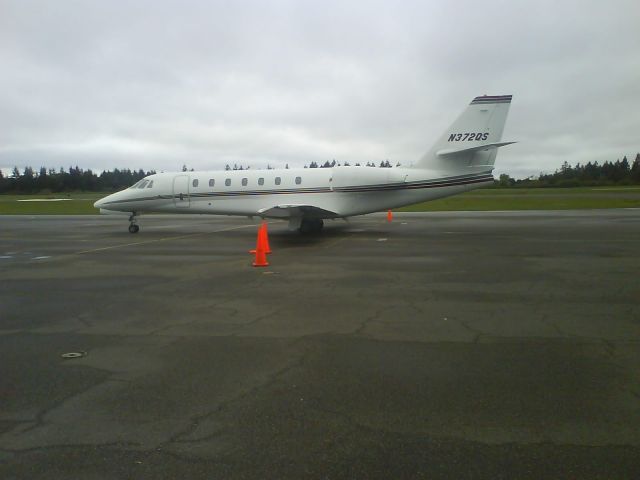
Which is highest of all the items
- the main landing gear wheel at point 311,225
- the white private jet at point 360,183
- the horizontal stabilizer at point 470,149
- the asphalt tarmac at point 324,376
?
the horizontal stabilizer at point 470,149

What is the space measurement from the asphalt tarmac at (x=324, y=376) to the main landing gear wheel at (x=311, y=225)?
400 inches

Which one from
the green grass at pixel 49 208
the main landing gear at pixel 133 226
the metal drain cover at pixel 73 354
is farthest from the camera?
the green grass at pixel 49 208

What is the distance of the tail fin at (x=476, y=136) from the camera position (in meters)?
18.8

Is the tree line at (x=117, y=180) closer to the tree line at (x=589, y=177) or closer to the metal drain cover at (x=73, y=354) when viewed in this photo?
the tree line at (x=589, y=177)

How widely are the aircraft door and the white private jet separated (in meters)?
0.12

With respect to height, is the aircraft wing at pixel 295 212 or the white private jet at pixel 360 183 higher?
the white private jet at pixel 360 183

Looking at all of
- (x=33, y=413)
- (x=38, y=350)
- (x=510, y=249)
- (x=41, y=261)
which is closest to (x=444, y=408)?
(x=33, y=413)

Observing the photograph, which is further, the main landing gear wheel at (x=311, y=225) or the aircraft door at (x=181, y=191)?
the aircraft door at (x=181, y=191)

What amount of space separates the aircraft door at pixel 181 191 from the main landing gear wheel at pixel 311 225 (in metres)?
5.53

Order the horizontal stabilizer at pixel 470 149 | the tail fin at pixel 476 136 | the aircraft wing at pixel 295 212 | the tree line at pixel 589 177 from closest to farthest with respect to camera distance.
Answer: the aircraft wing at pixel 295 212 < the horizontal stabilizer at pixel 470 149 < the tail fin at pixel 476 136 < the tree line at pixel 589 177

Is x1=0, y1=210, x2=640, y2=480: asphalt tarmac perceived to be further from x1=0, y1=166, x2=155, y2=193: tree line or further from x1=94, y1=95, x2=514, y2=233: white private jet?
x1=0, y1=166, x2=155, y2=193: tree line

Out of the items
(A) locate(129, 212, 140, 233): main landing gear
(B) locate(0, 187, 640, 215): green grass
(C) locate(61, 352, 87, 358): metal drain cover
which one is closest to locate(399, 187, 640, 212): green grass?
→ (B) locate(0, 187, 640, 215): green grass

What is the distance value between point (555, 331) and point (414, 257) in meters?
7.17

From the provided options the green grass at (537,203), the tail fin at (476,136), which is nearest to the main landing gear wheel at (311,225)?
the tail fin at (476,136)
